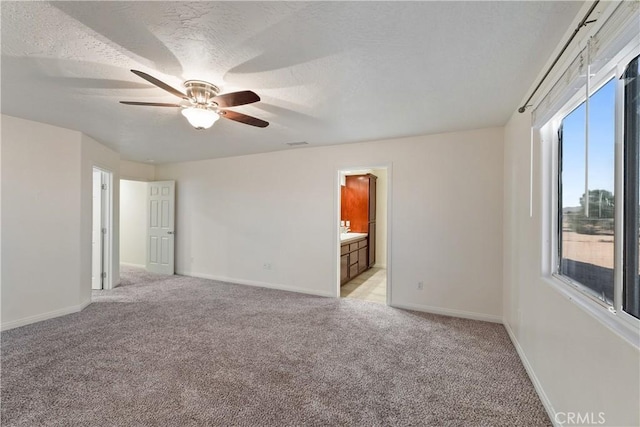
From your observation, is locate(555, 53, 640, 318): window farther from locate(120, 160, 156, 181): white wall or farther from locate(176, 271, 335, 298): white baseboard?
locate(120, 160, 156, 181): white wall

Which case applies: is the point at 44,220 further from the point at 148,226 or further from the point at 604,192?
the point at 604,192

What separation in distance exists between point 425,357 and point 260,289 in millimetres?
2996

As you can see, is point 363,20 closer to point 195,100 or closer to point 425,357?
point 195,100

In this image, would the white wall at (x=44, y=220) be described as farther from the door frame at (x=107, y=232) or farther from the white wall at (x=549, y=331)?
the white wall at (x=549, y=331)

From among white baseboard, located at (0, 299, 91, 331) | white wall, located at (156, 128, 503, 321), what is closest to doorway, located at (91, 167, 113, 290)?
white baseboard, located at (0, 299, 91, 331)

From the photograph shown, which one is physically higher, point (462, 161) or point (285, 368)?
point (462, 161)

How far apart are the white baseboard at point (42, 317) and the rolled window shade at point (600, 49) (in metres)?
5.45

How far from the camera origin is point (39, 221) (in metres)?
3.35

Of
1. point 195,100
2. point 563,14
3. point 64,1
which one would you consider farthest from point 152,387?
point 563,14

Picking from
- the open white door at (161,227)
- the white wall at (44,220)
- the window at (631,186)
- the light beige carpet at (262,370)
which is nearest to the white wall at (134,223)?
Result: the open white door at (161,227)

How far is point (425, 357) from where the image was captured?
252 cm

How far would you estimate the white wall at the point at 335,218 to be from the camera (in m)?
3.42

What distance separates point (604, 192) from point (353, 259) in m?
4.17

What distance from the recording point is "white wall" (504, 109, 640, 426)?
1161 mm
